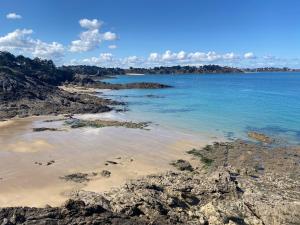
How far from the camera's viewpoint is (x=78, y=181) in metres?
22.8

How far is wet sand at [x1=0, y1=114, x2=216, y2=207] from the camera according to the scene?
21.3 m

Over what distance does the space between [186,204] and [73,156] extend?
48.0 ft

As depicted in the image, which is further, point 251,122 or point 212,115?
point 212,115

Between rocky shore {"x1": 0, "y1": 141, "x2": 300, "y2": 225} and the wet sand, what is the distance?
10.6 ft

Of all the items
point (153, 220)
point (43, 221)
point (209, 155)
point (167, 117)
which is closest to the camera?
point (43, 221)

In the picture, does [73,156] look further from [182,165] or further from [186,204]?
[186,204]

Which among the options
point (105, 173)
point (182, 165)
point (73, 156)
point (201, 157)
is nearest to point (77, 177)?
point (105, 173)

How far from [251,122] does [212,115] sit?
6.19 meters

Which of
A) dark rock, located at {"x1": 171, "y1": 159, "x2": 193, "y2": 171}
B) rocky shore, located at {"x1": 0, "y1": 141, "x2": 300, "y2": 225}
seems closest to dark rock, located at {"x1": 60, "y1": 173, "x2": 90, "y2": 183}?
rocky shore, located at {"x1": 0, "y1": 141, "x2": 300, "y2": 225}

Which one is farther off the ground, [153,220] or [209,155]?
[153,220]

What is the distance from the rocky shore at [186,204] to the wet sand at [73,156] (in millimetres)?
3218

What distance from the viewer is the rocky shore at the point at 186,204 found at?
1249cm

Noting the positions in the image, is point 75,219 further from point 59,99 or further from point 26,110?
point 59,99

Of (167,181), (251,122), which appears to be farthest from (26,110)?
(167,181)
